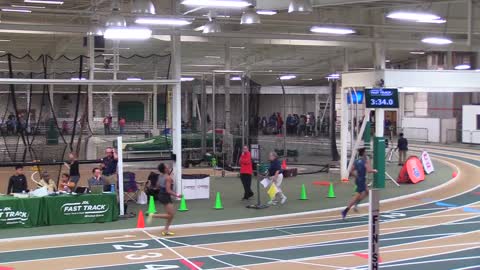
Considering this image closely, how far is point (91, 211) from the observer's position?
1416cm

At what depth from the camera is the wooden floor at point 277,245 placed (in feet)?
33.9

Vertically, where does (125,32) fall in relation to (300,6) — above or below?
below

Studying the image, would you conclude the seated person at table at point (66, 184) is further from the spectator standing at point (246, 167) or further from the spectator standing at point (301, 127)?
the spectator standing at point (301, 127)

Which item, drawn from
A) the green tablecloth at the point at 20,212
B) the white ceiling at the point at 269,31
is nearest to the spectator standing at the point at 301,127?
the white ceiling at the point at 269,31

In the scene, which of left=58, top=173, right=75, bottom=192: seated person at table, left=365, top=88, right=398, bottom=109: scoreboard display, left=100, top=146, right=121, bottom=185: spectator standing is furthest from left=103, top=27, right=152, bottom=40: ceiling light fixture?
left=365, top=88, right=398, bottom=109: scoreboard display

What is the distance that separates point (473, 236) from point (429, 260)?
2.79 metres

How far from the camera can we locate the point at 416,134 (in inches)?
1732

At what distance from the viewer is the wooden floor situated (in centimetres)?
1033

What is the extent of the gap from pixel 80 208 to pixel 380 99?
10.3 meters

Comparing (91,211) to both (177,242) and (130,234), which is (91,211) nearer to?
(130,234)

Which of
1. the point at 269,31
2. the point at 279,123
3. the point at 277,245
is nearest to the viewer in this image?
the point at 277,245

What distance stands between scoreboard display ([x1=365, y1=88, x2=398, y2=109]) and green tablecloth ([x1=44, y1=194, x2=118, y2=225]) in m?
9.08

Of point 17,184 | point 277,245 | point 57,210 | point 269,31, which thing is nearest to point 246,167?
point 277,245

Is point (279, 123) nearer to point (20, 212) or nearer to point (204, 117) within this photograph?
point (204, 117)
